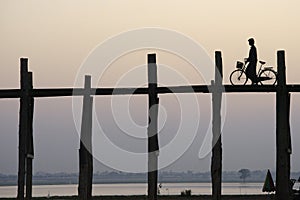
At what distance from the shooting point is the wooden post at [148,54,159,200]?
830 inches

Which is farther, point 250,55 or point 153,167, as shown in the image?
point 250,55

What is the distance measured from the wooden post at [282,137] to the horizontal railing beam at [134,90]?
10.1 inches

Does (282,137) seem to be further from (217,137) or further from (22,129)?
(22,129)

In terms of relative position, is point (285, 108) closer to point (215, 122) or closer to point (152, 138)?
point (215, 122)

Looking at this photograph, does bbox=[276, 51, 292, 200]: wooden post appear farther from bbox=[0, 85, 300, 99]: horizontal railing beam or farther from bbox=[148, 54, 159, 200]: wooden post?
bbox=[148, 54, 159, 200]: wooden post

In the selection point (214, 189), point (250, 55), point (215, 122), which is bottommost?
point (214, 189)

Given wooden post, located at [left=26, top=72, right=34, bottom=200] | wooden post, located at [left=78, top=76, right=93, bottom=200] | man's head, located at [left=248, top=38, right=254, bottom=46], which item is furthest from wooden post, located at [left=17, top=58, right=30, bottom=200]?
man's head, located at [left=248, top=38, right=254, bottom=46]

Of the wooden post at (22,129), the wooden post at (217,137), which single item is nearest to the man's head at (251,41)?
the wooden post at (217,137)

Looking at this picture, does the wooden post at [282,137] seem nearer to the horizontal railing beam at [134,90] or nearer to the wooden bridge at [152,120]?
the wooden bridge at [152,120]

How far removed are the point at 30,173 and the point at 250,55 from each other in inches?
235

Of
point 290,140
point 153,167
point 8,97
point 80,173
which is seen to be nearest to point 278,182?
point 290,140

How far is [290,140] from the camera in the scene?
21422mm

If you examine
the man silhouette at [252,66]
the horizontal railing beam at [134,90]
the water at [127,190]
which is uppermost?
the man silhouette at [252,66]

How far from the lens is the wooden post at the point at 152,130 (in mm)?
21078
